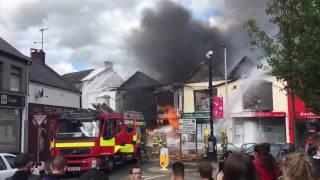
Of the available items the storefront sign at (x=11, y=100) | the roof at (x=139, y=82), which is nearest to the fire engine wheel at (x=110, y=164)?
the storefront sign at (x=11, y=100)

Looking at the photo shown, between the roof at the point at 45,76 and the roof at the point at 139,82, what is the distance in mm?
8721

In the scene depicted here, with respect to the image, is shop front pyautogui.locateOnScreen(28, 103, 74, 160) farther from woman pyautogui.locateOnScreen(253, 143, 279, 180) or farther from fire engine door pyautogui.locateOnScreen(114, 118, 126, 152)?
woman pyautogui.locateOnScreen(253, 143, 279, 180)

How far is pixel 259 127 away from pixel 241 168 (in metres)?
34.6

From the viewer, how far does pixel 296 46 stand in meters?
12.5

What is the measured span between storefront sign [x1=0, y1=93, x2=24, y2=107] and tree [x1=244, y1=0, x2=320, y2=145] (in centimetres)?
1503

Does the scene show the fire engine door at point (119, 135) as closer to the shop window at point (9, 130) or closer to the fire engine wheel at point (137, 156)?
the fire engine wheel at point (137, 156)

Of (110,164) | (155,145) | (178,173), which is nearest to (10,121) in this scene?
(110,164)

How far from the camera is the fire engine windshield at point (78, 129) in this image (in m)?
19.7

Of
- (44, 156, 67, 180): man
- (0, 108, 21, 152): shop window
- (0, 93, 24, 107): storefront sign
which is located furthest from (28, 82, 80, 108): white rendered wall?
(44, 156, 67, 180): man

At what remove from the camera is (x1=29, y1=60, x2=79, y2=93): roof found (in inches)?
1191

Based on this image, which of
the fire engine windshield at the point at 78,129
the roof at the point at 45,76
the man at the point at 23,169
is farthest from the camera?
the roof at the point at 45,76

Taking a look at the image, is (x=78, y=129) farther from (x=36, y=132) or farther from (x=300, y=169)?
(x=300, y=169)

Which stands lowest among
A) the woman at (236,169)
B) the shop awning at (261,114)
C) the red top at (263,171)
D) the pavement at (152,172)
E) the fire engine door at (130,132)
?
the pavement at (152,172)

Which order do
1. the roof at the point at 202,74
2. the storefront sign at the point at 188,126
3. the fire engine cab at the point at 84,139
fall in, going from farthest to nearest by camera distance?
the roof at the point at 202,74 → the storefront sign at the point at 188,126 → the fire engine cab at the point at 84,139
